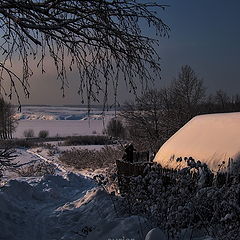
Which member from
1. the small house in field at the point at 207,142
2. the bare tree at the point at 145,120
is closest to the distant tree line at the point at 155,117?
A: the bare tree at the point at 145,120

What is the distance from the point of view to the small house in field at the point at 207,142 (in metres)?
8.82

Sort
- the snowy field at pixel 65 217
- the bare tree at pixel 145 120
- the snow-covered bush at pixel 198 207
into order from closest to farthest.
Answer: the snow-covered bush at pixel 198 207 → the snowy field at pixel 65 217 → the bare tree at pixel 145 120

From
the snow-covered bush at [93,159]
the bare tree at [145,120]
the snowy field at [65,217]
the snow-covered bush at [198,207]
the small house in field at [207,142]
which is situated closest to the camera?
the snow-covered bush at [198,207]

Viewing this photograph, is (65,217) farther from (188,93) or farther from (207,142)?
(188,93)

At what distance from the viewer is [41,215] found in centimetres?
927

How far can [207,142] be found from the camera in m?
9.91

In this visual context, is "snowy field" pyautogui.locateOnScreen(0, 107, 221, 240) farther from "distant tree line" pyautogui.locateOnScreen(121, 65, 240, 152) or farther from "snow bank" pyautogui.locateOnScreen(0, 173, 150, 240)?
"distant tree line" pyautogui.locateOnScreen(121, 65, 240, 152)

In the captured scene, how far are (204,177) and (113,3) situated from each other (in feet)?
8.46

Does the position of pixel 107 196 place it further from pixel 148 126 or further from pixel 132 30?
pixel 148 126

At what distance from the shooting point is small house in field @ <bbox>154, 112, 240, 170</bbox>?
8.82 meters

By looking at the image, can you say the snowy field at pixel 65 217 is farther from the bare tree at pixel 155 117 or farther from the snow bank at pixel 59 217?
the bare tree at pixel 155 117

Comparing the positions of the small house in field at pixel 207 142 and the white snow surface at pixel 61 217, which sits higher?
the small house in field at pixel 207 142

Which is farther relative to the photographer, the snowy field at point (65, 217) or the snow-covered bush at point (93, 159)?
the snow-covered bush at point (93, 159)

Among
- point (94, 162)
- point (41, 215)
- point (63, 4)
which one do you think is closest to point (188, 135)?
point (41, 215)
